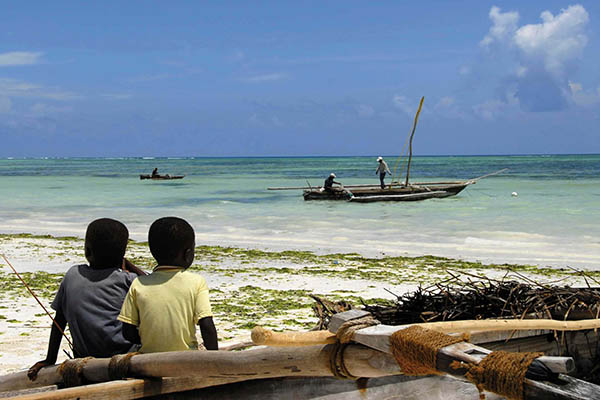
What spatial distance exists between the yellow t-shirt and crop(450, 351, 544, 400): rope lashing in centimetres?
161

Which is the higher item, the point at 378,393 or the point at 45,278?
the point at 378,393

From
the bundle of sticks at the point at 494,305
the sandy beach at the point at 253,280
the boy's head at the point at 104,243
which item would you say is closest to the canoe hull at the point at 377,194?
the sandy beach at the point at 253,280

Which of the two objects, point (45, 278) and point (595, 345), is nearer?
point (595, 345)

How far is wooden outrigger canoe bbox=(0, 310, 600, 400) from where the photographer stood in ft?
6.05

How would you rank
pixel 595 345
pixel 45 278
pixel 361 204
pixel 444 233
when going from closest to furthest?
pixel 595 345 → pixel 45 278 → pixel 444 233 → pixel 361 204

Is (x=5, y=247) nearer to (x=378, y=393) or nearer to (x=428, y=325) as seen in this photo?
(x=378, y=393)

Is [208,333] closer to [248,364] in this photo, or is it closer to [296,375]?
[248,364]

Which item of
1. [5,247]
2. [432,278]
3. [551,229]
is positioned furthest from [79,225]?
[551,229]

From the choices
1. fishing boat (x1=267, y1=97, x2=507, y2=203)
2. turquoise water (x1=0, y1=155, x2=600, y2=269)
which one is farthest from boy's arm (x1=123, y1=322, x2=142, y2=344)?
fishing boat (x1=267, y1=97, x2=507, y2=203)

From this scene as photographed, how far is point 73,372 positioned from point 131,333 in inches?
13.6

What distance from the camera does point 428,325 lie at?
2.32m

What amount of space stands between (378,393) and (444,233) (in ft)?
40.7

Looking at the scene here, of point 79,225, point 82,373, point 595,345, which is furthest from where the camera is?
point 79,225

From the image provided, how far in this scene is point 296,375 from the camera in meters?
2.46
